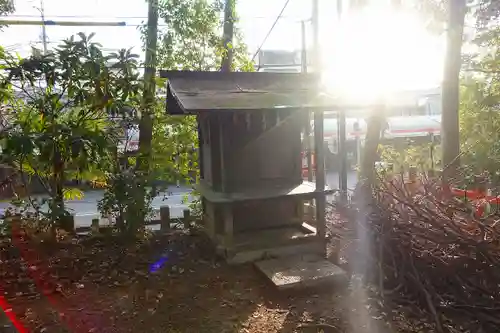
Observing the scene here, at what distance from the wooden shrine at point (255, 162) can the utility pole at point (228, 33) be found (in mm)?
1557

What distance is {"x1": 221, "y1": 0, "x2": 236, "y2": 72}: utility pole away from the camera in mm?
8398

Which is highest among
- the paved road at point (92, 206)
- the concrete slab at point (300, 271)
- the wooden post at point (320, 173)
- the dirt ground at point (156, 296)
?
the wooden post at point (320, 173)

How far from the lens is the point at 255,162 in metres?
6.47

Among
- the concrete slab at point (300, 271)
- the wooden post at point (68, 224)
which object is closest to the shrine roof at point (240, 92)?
the concrete slab at point (300, 271)

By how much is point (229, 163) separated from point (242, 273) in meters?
1.73

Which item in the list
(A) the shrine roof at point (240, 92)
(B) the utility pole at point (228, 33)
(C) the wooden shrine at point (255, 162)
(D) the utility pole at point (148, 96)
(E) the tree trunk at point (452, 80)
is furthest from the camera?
(B) the utility pole at point (228, 33)

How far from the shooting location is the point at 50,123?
5.75m

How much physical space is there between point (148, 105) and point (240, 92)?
1.78m

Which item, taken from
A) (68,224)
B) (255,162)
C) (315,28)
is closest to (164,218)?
(68,224)

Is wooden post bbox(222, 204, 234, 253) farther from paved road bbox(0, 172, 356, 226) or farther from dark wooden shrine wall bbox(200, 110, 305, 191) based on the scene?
paved road bbox(0, 172, 356, 226)

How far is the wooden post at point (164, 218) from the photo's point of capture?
24.6ft

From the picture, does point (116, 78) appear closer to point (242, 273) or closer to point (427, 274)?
point (242, 273)

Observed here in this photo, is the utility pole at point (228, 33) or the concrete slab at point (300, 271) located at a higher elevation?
the utility pole at point (228, 33)

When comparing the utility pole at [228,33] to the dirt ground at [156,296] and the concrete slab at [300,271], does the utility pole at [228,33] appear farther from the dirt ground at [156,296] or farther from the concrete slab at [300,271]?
the concrete slab at [300,271]
